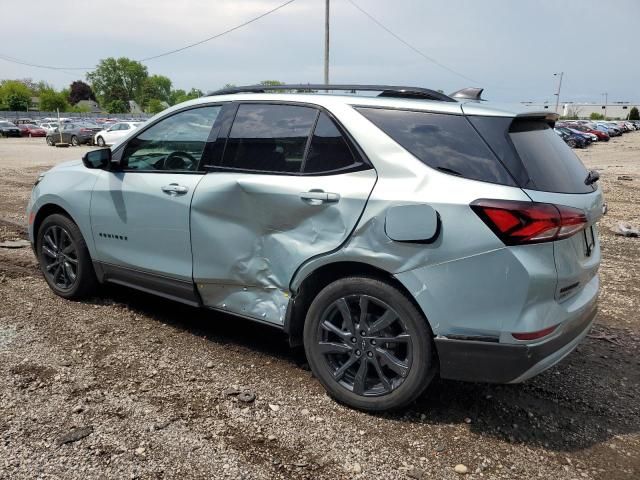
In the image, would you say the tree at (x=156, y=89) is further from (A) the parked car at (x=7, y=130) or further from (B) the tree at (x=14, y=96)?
(A) the parked car at (x=7, y=130)

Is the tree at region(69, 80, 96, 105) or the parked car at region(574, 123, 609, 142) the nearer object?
the parked car at region(574, 123, 609, 142)

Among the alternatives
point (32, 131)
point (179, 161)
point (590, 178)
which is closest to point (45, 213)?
point (179, 161)

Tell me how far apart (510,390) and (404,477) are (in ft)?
3.96

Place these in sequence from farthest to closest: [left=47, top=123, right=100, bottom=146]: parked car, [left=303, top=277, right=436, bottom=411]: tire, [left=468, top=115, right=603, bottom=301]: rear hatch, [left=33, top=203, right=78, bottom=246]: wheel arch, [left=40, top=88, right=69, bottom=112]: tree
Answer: [left=40, top=88, right=69, bottom=112]: tree → [left=47, top=123, right=100, bottom=146]: parked car → [left=33, top=203, right=78, bottom=246]: wheel arch → [left=303, top=277, right=436, bottom=411]: tire → [left=468, top=115, right=603, bottom=301]: rear hatch

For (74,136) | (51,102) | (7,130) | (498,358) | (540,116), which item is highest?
(51,102)

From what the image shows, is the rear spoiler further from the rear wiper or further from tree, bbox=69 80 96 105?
tree, bbox=69 80 96 105

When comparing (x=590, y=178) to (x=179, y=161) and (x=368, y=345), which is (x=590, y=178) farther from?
(x=179, y=161)

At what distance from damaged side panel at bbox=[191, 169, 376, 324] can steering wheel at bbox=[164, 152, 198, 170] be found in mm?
254

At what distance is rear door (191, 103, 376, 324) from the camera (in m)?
3.11

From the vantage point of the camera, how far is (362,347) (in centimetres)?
312

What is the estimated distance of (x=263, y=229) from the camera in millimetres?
3383

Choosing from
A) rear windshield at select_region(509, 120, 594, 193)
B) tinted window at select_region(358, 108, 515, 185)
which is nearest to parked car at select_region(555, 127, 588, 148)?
rear windshield at select_region(509, 120, 594, 193)

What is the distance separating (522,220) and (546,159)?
53 cm

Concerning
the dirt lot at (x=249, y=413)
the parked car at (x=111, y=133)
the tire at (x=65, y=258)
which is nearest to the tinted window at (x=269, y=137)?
the dirt lot at (x=249, y=413)
